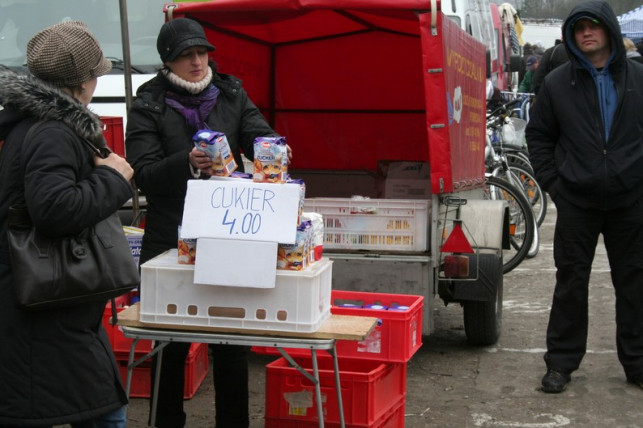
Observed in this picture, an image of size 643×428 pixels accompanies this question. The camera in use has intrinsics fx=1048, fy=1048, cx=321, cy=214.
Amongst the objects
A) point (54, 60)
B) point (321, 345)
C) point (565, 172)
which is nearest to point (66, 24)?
point (54, 60)

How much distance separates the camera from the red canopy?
24.5 ft

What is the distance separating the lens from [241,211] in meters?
3.74

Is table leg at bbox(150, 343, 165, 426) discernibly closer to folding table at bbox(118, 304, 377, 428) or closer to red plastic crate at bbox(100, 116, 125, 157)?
folding table at bbox(118, 304, 377, 428)

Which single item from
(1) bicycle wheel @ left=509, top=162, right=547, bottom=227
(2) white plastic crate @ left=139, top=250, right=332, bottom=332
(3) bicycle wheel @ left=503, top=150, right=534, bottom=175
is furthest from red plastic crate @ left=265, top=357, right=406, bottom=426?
(3) bicycle wheel @ left=503, top=150, right=534, bottom=175

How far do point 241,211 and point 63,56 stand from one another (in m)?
0.85

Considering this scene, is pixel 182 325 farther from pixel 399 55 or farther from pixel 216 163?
pixel 399 55

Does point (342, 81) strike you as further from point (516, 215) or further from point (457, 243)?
point (457, 243)

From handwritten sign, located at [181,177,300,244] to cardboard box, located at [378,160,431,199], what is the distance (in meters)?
3.67

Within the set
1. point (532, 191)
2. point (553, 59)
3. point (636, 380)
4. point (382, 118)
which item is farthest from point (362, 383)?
point (553, 59)

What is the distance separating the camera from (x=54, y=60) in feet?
10.7

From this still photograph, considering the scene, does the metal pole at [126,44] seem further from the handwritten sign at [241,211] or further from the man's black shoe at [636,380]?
the man's black shoe at [636,380]

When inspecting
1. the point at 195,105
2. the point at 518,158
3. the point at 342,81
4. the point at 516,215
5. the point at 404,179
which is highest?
the point at 342,81

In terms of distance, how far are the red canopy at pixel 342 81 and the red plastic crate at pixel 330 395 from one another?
94.0 inches

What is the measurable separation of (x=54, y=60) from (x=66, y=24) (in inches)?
7.1
